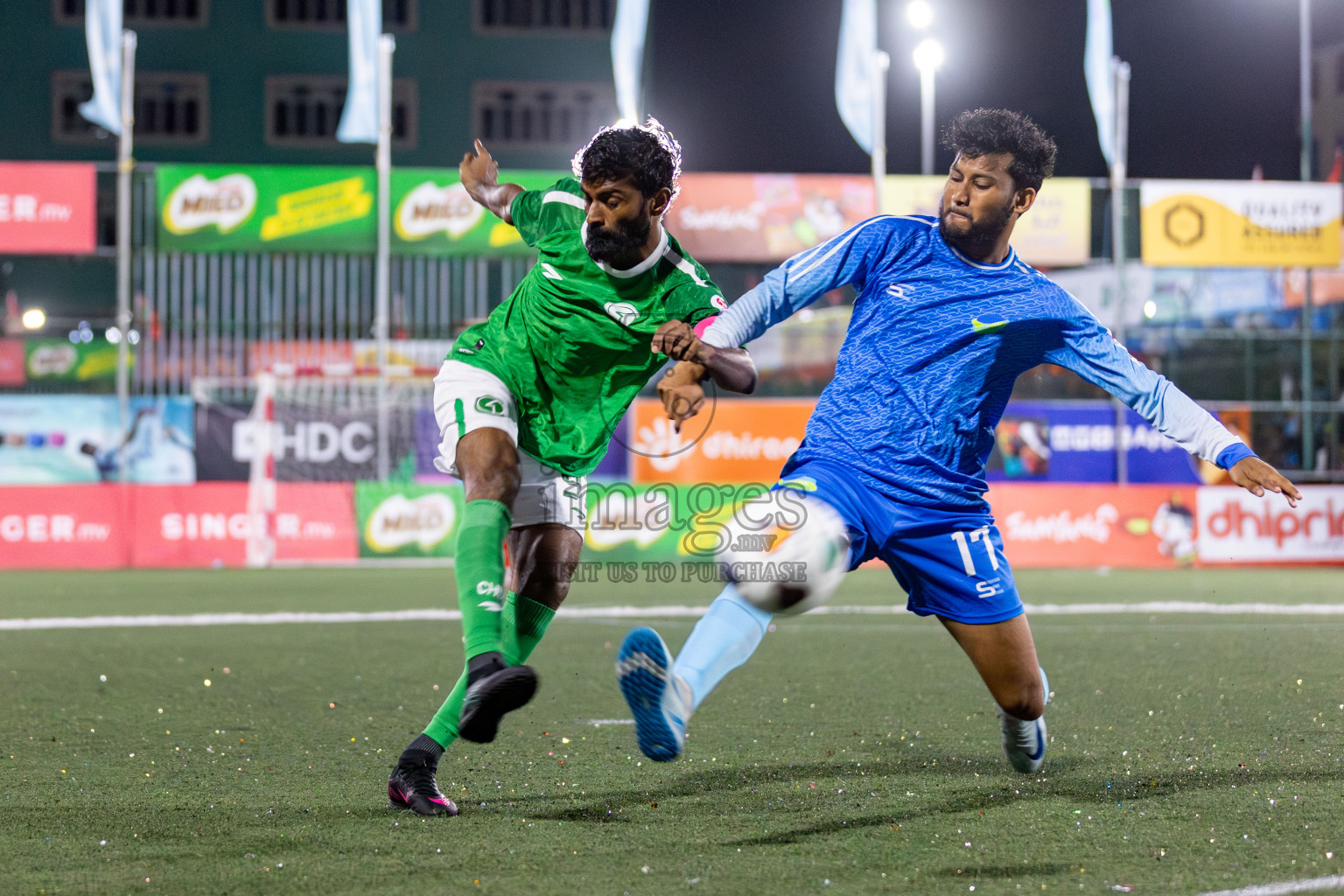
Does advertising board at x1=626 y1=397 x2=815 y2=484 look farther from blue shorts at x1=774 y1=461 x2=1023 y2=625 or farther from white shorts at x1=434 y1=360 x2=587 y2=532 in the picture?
blue shorts at x1=774 y1=461 x2=1023 y2=625

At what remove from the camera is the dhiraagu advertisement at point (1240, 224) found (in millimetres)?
21531

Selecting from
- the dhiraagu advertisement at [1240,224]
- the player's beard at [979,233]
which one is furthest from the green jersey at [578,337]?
the dhiraagu advertisement at [1240,224]

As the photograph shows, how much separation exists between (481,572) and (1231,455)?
7.27 feet

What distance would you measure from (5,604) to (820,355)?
1141cm

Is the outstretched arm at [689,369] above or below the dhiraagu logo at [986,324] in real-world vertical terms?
below

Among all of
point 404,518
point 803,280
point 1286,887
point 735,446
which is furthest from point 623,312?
point 735,446

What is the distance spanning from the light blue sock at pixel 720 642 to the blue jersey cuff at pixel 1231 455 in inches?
55.9

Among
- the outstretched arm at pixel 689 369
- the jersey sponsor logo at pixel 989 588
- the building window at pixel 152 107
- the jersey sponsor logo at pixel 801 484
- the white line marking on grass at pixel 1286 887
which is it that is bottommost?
the white line marking on grass at pixel 1286 887

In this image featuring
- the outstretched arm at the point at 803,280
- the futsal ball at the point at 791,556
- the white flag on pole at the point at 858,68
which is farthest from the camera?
the white flag on pole at the point at 858,68

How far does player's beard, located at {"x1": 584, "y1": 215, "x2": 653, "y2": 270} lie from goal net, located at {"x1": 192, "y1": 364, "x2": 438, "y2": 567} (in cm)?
1469

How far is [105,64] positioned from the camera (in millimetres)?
20594

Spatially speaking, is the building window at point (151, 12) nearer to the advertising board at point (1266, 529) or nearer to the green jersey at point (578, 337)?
the advertising board at point (1266, 529)

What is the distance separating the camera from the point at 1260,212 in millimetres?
21844

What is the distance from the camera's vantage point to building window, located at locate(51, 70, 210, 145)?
36.1m
